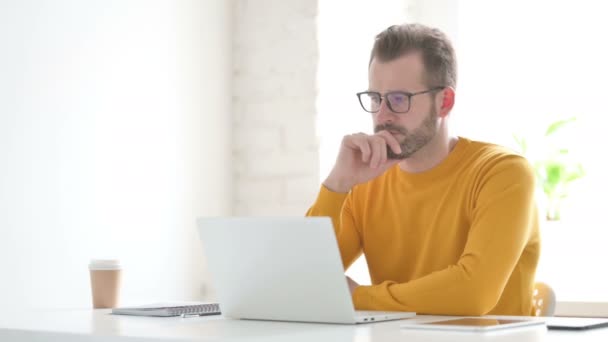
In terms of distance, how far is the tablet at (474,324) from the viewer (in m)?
1.41

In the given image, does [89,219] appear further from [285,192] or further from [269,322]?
[269,322]

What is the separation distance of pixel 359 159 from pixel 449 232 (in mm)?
254

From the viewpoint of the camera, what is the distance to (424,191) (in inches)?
86.8

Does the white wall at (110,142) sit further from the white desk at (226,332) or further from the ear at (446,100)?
the ear at (446,100)

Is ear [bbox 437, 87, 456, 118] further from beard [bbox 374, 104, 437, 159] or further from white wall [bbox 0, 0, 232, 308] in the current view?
white wall [bbox 0, 0, 232, 308]

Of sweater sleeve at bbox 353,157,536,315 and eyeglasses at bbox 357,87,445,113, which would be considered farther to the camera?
eyeglasses at bbox 357,87,445,113

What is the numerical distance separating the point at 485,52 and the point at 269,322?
220 centimetres

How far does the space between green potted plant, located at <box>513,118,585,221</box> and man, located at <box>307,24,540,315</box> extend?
119 cm

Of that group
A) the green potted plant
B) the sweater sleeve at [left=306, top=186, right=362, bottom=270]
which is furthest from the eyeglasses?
the green potted plant

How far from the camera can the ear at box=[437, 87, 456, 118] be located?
229 centimetres

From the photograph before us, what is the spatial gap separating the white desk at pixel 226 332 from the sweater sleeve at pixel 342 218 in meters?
0.48

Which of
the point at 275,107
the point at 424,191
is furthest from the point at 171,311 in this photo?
the point at 275,107

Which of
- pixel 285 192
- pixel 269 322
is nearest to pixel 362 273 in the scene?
pixel 285 192

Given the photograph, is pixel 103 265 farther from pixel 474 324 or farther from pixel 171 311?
pixel 474 324
